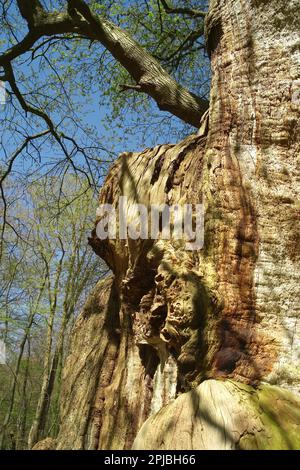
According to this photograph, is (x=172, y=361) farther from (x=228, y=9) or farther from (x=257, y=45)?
(x=228, y=9)

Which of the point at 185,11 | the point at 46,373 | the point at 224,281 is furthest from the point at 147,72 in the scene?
the point at 46,373

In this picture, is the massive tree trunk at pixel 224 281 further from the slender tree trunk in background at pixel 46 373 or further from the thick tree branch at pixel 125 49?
the slender tree trunk in background at pixel 46 373

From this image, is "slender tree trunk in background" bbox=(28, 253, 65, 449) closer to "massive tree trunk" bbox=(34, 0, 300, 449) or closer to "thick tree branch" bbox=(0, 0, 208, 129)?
"thick tree branch" bbox=(0, 0, 208, 129)

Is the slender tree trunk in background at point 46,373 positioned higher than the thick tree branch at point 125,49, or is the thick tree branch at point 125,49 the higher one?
the thick tree branch at point 125,49

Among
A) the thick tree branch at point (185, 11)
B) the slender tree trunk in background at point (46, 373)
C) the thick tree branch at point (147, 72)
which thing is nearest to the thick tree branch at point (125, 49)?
the thick tree branch at point (147, 72)

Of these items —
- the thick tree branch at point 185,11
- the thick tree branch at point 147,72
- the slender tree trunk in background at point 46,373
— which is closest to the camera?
the thick tree branch at point 147,72

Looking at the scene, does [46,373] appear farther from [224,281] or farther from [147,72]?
[224,281]

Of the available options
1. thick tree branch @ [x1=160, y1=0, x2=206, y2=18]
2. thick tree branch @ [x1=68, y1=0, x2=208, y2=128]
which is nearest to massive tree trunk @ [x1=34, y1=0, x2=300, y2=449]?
thick tree branch @ [x1=68, y1=0, x2=208, y2=128]

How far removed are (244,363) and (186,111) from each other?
3491mm

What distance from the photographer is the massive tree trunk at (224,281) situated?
1.55 m

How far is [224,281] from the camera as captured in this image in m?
1.84

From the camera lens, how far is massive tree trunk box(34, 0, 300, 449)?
155 centimetres

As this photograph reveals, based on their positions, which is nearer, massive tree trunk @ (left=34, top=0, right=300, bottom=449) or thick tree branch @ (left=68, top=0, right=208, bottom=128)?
massive tree trunk @ (left=34, top=0, right=300, bottom=449)

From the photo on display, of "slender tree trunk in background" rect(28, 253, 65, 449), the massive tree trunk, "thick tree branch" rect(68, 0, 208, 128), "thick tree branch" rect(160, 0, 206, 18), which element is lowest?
"slender tree trunk in background" rect(28, 253, 65, 449)
